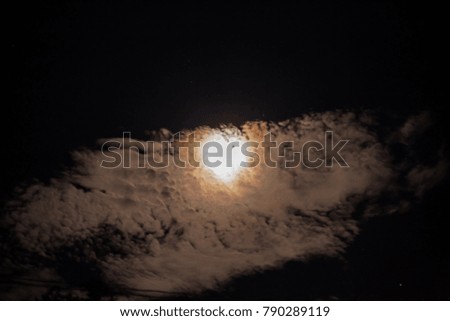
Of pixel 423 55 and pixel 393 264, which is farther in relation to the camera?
pixel 393 264

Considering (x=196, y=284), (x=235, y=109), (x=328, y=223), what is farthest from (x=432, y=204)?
(x=196, y=284)

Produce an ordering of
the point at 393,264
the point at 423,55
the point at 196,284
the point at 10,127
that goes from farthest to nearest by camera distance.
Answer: the point at 196,284 < the point at 393,264 < the point at 10,127 < the point at 423,55

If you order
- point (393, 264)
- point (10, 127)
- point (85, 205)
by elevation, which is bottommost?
point (393, 264)

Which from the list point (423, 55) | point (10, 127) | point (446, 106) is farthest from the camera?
point (10, 127)

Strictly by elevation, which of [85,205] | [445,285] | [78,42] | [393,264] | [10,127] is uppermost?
[78,42]

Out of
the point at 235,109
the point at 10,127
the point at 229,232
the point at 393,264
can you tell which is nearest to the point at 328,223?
the point at 229,232

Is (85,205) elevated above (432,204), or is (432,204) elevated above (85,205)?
(85,205)

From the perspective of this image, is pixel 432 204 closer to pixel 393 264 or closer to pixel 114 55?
pixel 393 264

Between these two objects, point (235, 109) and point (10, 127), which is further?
point (10, 127)

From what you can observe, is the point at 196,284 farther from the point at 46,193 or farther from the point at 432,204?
the point at 432,204
